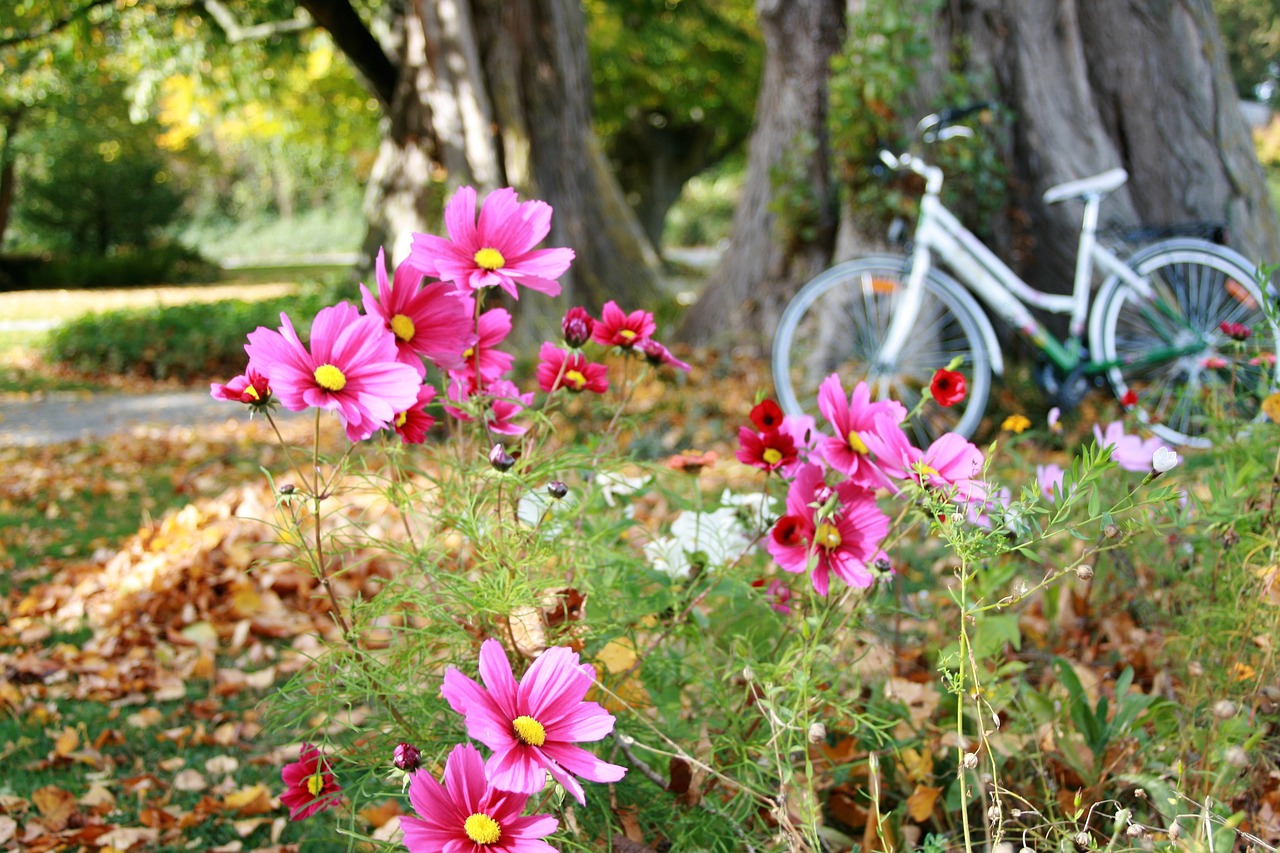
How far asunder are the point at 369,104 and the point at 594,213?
818 cm

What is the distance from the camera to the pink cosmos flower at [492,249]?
3.58 ft

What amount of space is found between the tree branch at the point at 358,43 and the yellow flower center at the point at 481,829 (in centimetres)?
886

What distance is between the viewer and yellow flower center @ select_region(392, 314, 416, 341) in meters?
1.16

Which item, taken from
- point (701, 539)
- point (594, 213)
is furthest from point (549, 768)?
point (594, 213)

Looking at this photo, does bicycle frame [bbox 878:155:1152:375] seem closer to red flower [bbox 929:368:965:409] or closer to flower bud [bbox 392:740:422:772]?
red flower [bbox 929:368:965:409]

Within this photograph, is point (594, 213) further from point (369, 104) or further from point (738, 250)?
point (369, 104)

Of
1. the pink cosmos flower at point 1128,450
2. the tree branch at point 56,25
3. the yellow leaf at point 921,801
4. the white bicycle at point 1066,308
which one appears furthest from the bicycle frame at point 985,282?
the tree branch at point 56,25

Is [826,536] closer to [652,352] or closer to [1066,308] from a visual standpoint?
[652,352]

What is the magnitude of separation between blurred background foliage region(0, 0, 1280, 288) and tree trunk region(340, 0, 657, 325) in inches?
114

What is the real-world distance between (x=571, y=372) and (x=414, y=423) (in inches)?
8.4

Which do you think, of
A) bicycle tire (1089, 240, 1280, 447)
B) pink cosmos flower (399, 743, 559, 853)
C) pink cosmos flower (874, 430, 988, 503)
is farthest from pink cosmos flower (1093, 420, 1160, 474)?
bicycle tire (1089, 240, 1280, 447)

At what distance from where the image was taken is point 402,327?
1.16m

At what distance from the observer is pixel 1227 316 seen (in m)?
4.49

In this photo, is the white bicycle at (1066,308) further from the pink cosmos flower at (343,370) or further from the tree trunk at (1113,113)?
the pink cosmos flower at (343,370)
